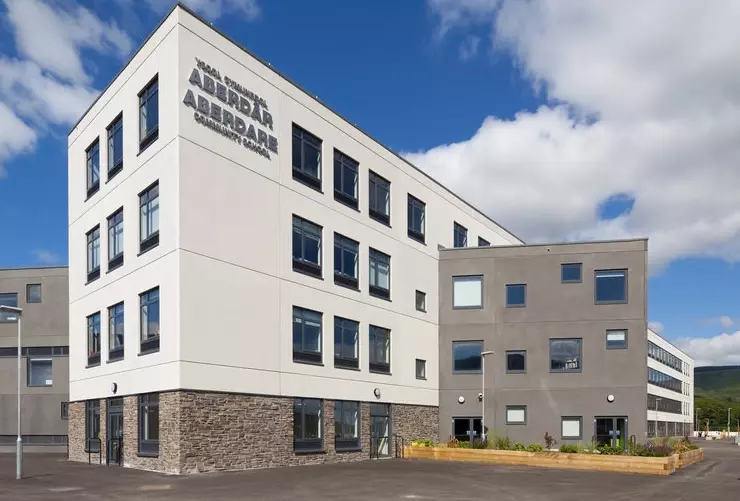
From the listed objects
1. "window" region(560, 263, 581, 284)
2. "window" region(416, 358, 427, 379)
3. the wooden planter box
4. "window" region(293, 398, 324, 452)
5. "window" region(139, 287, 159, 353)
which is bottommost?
the wooden planter box

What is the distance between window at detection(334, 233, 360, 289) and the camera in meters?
34.6

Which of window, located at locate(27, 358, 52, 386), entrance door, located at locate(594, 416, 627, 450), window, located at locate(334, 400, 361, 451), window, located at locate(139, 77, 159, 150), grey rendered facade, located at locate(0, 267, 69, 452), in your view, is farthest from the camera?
window, located at locate(27, 358, 52, 386)

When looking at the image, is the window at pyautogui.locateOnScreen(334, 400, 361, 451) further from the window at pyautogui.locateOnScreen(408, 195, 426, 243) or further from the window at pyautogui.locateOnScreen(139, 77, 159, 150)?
the window at pyautogui.locateOnScreen(139, 77, 159, 150)

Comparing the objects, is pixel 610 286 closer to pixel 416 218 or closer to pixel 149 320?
pixel 416 218

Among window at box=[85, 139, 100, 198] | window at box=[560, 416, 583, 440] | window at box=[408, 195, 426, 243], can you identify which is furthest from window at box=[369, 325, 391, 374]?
window at box=[85, 139, 100, 198]

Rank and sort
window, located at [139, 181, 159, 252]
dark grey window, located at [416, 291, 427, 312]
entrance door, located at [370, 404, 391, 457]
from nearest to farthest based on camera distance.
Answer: window, located at [139, 181, 159, 252], entrance door, located at [370, 404, 391, 457], dark grey window, located at [416, 291, 427, 312]

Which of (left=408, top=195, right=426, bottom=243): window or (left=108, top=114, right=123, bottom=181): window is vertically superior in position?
(left=108, top=114, right=123, bottom=181): window

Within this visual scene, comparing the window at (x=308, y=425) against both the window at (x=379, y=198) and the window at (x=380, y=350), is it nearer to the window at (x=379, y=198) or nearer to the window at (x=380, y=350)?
the window at (x=380, y=350)

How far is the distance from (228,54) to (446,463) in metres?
19.8

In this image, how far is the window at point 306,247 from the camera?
31641mm

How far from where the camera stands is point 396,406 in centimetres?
3806

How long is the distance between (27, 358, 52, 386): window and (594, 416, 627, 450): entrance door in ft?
103

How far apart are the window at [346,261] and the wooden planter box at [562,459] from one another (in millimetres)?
9103

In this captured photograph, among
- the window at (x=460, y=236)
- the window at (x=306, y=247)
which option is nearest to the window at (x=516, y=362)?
the window at (x=460, y=236)
